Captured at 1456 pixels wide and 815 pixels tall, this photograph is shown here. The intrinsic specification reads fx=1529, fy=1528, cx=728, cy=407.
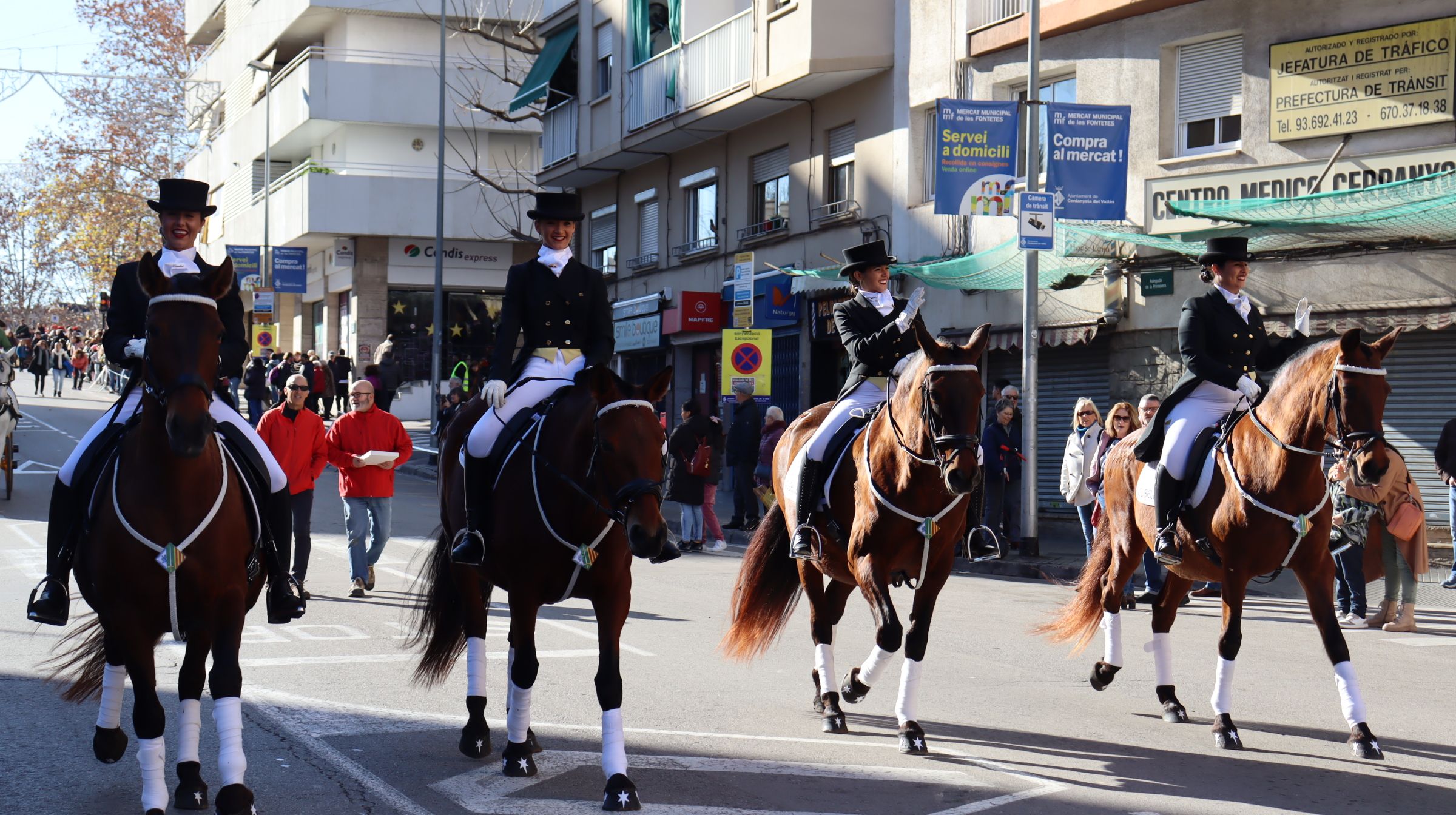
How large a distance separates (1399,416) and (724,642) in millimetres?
11781

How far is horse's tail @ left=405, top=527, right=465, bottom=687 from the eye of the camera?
318 inches

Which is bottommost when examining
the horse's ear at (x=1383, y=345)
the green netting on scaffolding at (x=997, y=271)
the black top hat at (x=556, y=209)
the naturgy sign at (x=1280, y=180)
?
the horse's ear at (x=1383, y=345)

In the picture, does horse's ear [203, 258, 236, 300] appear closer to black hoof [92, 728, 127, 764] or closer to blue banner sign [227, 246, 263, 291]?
black hoof [92, 728, 127, 764]

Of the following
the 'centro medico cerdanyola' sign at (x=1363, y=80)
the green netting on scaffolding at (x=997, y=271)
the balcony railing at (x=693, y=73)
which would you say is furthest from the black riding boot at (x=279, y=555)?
the balcony railing at (x=693, y=73)

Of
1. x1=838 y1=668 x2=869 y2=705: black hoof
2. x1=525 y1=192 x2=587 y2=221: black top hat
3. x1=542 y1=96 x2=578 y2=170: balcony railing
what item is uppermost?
x1=542 y1=96 x2=578 y2=170: balcony railing

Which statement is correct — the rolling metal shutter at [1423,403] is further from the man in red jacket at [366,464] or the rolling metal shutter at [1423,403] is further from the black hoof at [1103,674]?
the man in red jacket at [366,464]

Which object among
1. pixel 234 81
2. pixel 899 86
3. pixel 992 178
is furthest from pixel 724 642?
pixel 234 81

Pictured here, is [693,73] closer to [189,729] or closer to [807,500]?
[807,500]

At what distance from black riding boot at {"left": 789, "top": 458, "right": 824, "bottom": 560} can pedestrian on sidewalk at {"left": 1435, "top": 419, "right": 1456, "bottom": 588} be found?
9455mm

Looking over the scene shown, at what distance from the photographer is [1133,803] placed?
656 cm

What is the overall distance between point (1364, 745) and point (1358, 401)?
1.71m

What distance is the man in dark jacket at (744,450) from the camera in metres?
21.3

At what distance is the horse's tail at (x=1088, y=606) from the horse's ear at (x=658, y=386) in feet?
13.0

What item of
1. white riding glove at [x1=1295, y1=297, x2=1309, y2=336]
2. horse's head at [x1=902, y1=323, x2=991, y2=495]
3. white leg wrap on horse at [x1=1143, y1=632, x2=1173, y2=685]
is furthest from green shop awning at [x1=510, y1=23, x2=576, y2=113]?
horse's head at [x1=902, y1=323, x2=991, y2=495]
